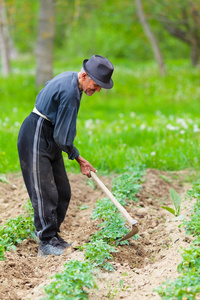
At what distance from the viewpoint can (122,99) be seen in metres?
11.1

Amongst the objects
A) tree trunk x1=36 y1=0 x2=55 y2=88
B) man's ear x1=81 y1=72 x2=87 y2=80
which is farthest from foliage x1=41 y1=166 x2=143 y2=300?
tree trunk x1=36 y1=0 x2=55 y2=88

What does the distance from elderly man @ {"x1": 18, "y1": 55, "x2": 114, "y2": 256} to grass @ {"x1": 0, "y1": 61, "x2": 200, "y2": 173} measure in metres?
2.19

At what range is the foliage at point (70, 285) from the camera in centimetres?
272

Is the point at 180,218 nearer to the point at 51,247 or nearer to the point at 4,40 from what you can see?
the point at 51,247

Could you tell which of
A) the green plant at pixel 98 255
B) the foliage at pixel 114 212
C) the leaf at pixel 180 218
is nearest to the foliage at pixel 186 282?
the green plant at pixel 98 255

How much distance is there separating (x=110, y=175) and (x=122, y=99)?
5603mm

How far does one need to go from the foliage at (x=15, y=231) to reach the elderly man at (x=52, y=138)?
0.18 metres

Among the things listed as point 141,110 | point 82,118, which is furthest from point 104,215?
point 141,110

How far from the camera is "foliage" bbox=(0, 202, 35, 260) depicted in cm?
371

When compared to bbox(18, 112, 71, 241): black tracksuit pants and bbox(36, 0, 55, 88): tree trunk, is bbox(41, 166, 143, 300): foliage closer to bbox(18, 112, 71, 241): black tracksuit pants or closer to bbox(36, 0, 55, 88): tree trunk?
bbox(18, 112, 71, 241): black tracksuit pants

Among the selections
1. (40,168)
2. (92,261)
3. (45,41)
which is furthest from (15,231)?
(45,41)

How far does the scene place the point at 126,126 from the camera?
7480 mm

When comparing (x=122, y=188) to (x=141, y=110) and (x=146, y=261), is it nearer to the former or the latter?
(x=146, y=261)

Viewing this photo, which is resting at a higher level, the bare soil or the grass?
the bare soil
